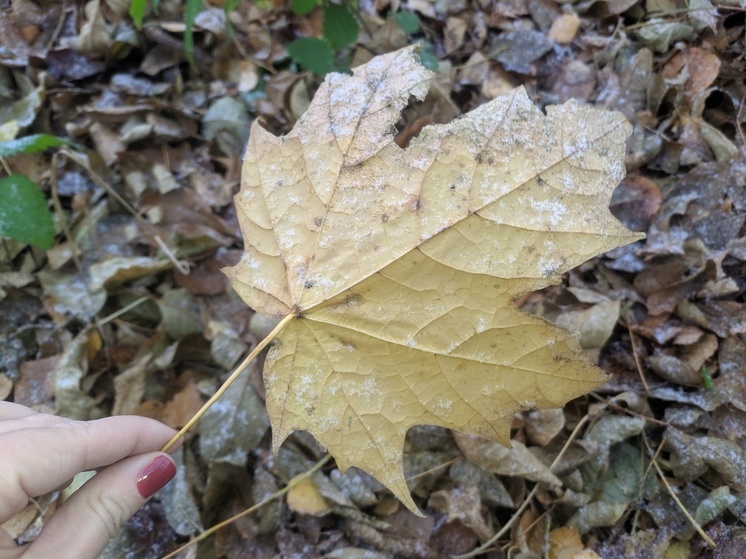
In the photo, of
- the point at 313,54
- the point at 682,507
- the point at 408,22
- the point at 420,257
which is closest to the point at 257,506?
the point at 420,257

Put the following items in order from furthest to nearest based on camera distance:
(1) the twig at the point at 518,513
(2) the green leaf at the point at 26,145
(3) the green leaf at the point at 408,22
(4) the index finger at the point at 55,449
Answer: (3) the green leaf at the point at 408,22, (2) the green leaf at the point at 26,145, (1) the twig at the point at 518,513, (4) the index finger at the point at 55,449

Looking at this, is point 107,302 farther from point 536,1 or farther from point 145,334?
point 536,1

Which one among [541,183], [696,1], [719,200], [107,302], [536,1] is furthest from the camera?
[536,1]

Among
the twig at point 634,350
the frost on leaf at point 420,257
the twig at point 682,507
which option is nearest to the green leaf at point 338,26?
the frost on leaf at point 420,257

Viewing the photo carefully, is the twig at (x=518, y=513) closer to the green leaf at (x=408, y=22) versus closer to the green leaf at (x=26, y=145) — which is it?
the green leaf at (x=408, y=22)

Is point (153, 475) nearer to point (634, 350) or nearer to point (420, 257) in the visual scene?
point (420, 257)

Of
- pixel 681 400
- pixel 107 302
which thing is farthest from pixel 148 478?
pixel 681 400
